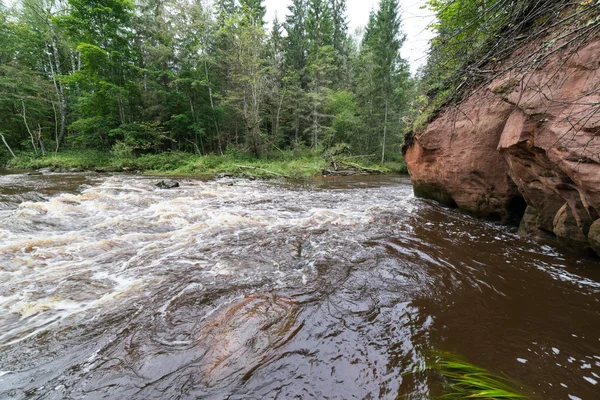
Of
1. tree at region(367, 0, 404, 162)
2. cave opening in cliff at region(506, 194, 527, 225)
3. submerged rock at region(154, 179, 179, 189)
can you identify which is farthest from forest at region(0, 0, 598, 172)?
cave opening in cliff at region(506, 194, 527, 225)

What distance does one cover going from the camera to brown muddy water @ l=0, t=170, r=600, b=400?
1.81m

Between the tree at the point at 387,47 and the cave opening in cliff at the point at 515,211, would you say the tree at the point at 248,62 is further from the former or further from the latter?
the cave opening in cliff at the point at 515,211

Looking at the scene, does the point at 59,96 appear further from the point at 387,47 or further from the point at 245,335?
the point at 245,335

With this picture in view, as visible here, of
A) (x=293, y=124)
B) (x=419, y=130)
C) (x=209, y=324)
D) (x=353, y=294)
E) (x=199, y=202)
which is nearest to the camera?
(x=209, y=324)

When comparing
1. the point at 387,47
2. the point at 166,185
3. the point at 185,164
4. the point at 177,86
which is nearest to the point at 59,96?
the point at 177,86

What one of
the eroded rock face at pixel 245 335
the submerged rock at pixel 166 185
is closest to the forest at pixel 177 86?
the submerged rock at pixel 166 185

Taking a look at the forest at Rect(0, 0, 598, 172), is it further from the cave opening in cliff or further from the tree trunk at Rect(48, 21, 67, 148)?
the cave opening in cliff

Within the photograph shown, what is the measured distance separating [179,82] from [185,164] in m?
7.38

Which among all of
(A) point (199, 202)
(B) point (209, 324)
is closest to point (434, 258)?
(B) point (209, 324)

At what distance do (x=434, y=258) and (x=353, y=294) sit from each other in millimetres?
1731

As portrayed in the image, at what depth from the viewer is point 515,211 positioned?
527 centimetres

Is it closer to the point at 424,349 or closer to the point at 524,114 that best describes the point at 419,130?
the point at 524,114

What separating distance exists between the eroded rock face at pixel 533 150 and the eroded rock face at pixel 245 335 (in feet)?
8.93

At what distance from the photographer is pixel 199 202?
7898mm
